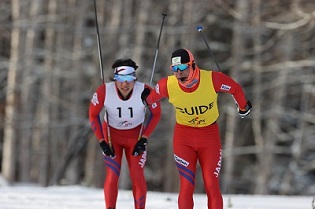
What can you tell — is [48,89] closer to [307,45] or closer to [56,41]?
[56,41]

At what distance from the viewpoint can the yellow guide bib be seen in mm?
7238

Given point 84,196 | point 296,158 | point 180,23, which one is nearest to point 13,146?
point 180,23

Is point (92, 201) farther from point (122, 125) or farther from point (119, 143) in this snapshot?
point (122, 125)

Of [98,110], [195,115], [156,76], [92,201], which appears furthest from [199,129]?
[156,76]

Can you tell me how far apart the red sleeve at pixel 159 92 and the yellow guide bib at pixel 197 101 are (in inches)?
2.0

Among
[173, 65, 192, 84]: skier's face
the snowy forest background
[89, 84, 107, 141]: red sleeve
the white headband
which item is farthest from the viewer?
the snowy forest background

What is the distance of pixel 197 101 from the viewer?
724 cm

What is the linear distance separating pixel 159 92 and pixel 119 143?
3.22ft

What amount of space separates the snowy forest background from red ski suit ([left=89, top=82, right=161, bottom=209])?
1377 centimetres

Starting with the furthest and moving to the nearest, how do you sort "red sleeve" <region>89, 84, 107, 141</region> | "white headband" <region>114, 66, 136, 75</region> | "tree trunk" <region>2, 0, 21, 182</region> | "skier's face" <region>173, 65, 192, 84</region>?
"tree trunk" <region>2, 0, 21, 182</region> → "red sleeve" <region>89, 84, 107, 141</region> → "white headband" <region>114, 66, 136, 75</region> → "skier's face" <region>173, 65, 192, 84</region>

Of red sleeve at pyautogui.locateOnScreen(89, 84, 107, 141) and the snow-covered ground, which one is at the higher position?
red sleeve at pyautogui.locateOnScreen(89, 84, 107, 141)

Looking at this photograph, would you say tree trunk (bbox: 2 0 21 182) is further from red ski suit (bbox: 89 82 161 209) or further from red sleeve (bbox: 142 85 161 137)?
red sleeve (bbox: 142 85 161 137)

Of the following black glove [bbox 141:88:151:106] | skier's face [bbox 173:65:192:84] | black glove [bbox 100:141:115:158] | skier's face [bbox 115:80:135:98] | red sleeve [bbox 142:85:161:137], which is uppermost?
skier's face [bbox 173:65:192:84]

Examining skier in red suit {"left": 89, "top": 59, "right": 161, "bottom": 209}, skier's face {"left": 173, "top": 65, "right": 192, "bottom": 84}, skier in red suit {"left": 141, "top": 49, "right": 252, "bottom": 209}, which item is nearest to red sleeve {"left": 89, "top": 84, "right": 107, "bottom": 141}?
skier in red suit {"left": 89, "top": 59, "right": 161, "bottom": 209}
